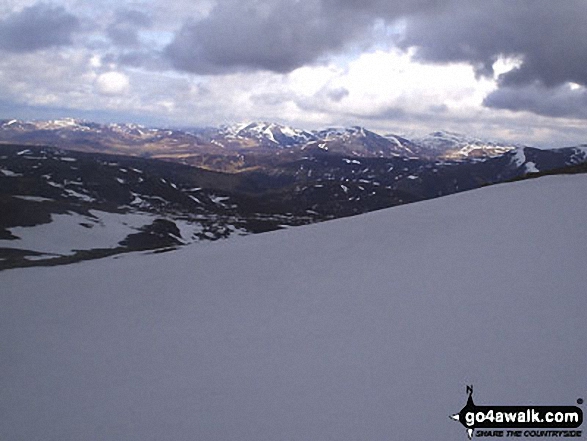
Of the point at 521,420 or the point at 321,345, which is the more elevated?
the point at 321,345

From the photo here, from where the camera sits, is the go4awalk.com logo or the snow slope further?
the snow slope

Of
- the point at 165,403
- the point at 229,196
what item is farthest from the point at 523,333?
the point at 229,196

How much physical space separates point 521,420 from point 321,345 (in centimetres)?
356

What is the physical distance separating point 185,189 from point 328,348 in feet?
580

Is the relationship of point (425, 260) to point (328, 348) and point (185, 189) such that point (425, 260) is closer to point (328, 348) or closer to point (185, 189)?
point (328, 348)

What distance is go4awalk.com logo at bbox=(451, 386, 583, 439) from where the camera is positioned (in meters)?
5.28

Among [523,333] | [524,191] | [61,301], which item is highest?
[524,191]

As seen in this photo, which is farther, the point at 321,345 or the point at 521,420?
the point at 321,345

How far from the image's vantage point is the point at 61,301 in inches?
595

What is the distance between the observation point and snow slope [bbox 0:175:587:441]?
6.00 m

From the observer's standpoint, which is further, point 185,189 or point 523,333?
point 185,189

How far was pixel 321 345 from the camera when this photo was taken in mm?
8008

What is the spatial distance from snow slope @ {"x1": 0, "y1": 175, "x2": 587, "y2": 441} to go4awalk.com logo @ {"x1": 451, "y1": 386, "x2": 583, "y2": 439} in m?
0.13

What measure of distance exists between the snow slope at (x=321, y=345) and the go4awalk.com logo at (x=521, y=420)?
127 mm
